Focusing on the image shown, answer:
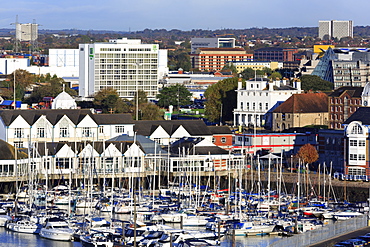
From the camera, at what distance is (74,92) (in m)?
127

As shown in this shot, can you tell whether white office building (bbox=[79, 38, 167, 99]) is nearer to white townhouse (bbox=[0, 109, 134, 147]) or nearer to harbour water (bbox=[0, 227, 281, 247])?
white townhouse (bbox=[0, 109, 134, 147])

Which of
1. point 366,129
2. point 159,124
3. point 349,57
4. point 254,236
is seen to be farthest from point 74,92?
point 254,236

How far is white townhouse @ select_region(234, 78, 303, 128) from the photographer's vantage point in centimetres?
9119

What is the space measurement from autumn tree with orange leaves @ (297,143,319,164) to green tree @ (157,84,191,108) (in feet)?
159

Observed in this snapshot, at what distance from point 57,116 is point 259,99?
87.0 feet

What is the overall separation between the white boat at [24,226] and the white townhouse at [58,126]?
A: 17.6m

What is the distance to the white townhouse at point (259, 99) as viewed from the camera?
9119 centimetres

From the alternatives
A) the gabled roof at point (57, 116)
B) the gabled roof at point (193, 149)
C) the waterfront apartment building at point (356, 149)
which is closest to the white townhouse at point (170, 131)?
the gabled roof at point (57, 116)

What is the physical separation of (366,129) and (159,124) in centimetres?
1585

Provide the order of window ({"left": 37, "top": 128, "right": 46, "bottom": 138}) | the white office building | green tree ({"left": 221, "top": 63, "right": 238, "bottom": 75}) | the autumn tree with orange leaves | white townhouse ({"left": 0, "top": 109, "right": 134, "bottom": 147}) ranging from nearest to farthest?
the autumn tree with orange leaves < white townhouse ({"left": 0, "top": 109, "right": 134, "bottom": 147}) < window ({"left": 37, "top": 128, "right": 46, "bottom": 138}) < the white office building < green tree ({"left": 221, "top": 63, "right": 238, "bottom": 75})

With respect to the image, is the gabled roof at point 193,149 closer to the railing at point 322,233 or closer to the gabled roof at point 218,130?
the gabled roof at point 218,130

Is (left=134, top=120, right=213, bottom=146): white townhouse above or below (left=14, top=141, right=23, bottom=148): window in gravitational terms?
above

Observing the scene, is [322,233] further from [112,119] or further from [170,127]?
[112,119]

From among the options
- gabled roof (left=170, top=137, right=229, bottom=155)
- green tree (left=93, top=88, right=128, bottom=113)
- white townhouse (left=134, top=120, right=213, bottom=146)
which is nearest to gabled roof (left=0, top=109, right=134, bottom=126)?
white townhouse (left=134, top=120, right=213, bottom=146)
